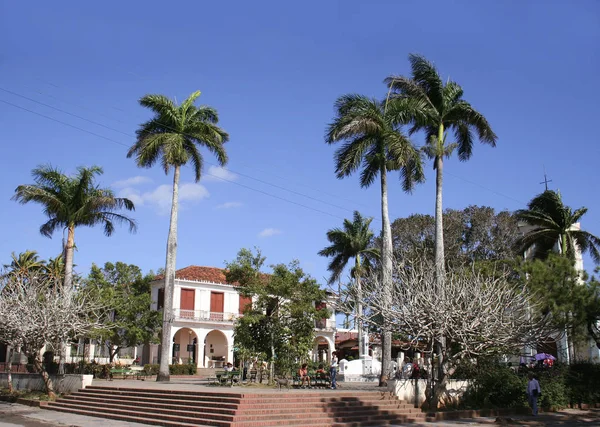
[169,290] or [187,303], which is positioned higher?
[187,303]

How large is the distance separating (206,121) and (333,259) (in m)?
20.2

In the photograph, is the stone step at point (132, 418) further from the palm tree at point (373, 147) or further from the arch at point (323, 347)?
the arch at point (323, 347)

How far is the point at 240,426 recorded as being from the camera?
16.0 metres

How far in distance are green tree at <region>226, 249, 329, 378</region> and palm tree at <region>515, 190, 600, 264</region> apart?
12499mm

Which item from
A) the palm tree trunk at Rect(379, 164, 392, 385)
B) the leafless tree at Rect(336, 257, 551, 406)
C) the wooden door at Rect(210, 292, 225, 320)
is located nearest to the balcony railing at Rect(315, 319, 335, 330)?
the wooden door at Rect(210, 292, 225, 320)

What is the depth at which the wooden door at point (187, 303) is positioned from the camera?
1816 inches

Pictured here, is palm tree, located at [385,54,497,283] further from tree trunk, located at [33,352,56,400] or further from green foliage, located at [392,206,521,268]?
tree trunk, located at [33,352,56,400]

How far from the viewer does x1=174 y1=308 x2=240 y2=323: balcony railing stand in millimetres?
45650

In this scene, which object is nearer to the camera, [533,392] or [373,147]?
[533,392]

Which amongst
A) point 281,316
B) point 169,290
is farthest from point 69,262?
point 281,316

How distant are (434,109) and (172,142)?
41.0 feet

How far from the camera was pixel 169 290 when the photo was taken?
28516mm

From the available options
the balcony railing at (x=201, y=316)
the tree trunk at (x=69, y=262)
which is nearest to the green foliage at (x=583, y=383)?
the tree trunk at (x=69, y=262)

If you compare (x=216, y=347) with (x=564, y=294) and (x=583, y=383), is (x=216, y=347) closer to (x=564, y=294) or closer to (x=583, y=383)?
(x=583, y=383)
